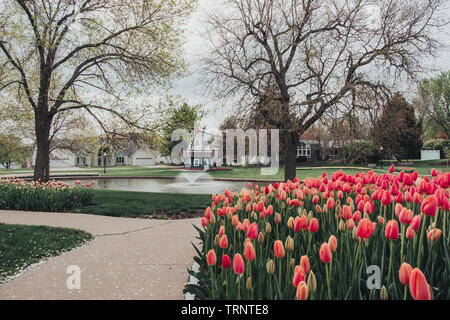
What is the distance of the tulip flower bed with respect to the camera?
9961mm

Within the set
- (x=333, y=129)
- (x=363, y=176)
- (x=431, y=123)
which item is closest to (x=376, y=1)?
(x=333, y=129)

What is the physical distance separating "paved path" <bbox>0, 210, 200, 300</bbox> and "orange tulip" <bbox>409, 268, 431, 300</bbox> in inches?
94.6

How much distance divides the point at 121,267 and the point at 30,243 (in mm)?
2551

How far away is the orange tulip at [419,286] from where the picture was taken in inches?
52.9

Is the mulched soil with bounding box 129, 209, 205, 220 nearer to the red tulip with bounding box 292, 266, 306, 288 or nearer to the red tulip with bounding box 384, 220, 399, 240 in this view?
the red tulip with bounding box 384, 220, 399, 240

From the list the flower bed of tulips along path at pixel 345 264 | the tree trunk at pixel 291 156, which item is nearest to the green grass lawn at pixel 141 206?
the tree trunk at pixel 291 156

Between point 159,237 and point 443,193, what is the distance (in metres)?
4.78

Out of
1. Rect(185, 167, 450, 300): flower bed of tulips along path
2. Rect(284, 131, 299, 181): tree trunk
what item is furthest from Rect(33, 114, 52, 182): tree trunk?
Rect(185, 167, 450, 300): flower bed of tulips along path

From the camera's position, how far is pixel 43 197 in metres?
10.0

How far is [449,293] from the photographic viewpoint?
1.88m

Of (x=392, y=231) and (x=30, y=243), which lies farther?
(x=30, y=243)

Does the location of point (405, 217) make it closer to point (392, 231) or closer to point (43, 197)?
point (392, 231)

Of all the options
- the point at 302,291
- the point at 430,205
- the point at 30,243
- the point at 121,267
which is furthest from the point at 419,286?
the point at 30,243
